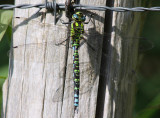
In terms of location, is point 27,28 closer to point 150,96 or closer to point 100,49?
point 100,49

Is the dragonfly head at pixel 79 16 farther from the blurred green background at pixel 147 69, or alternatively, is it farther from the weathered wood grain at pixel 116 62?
the blurred green background at pixel 147 69

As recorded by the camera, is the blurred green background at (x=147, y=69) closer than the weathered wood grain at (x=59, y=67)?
No

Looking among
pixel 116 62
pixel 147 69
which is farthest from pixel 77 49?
pixel 147 69

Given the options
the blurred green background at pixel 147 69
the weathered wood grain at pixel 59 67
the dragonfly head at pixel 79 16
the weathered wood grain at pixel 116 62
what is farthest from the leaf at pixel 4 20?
the weathered wood grain at pixel 116 62

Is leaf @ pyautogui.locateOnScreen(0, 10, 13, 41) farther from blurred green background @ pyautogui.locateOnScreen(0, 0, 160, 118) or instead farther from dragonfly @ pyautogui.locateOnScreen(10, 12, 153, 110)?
dragonfly @ pyautogui.locateOnScreen(10, 12, 153, 110)

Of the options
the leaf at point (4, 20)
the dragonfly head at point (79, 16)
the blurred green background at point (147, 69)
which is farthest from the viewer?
the blurred green background at point (147, 69)

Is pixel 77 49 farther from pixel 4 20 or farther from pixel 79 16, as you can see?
pixel 4 20

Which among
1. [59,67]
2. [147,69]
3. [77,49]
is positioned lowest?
[147,69]

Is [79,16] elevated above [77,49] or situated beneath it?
elevated above

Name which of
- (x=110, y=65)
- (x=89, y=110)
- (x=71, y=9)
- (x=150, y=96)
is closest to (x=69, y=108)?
(x=89, y=110)
